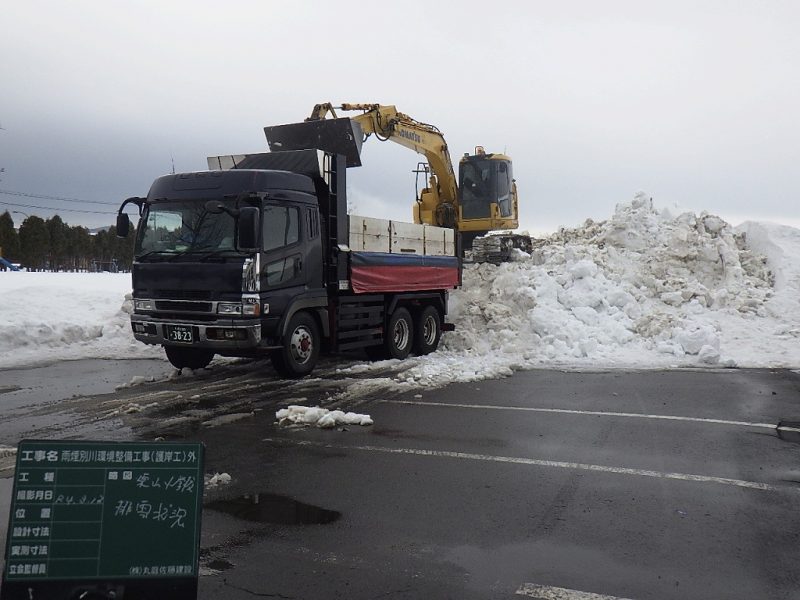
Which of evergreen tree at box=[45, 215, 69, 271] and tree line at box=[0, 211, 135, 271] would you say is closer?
tree line at box=[0, 211, 135, 271]

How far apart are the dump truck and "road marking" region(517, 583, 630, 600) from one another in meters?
6.84

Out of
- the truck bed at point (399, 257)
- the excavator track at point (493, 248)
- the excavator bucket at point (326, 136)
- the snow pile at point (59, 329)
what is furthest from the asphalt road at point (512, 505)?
the excavator track at point (493, 248)

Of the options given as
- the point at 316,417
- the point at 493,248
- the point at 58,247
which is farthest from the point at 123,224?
the point at 58,247

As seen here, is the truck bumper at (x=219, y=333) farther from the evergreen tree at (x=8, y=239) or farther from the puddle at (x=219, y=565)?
the evergreen tree at (x=8, y=239)

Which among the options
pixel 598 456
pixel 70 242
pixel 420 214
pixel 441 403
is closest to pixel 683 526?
pixel 598 456

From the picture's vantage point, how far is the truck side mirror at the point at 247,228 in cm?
977

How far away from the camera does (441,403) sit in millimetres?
9586

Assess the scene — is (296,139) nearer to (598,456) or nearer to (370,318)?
(370,318)

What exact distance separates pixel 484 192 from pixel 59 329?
1217cm

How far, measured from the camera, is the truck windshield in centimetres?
1034

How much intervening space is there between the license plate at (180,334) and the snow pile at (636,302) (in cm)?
358

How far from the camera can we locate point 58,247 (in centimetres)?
8250

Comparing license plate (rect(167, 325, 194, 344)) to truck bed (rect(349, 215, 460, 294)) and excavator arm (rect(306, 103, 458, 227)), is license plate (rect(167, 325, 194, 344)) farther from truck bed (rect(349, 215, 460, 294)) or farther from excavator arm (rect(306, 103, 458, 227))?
excavator arm (rect(306, 103, 458, 227))

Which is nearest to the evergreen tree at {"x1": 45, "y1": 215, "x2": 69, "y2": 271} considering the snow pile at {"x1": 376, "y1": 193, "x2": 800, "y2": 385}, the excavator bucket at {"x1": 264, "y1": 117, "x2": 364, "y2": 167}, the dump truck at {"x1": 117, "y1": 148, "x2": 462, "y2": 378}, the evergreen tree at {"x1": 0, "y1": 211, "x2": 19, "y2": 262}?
the evergreen tree at {"x1": 0, "y1": 211, "x2": 19, "y2": 262}
